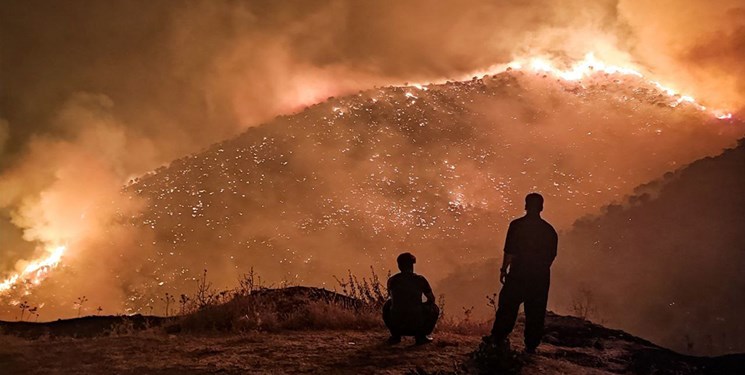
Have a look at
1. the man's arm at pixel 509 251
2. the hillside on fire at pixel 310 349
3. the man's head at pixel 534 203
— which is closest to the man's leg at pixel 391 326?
the hillside on fire at pixel 310 349

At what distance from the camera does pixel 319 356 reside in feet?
25.0

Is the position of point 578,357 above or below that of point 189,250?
below

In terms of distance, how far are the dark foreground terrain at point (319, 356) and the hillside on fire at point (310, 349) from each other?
1 cm

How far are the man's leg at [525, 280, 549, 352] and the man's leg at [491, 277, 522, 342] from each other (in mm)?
181

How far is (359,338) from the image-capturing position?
8.90 metres

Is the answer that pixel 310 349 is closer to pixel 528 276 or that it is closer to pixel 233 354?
pixel 233 354

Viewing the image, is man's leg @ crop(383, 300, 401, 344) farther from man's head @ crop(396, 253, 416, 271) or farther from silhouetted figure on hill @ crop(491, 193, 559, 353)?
silhouetted figure on hill @ crop(491, 193, 559, 353)

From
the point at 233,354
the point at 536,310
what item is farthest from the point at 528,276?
the point at 233,354

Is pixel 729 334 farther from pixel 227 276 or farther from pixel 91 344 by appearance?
pixel 227 276

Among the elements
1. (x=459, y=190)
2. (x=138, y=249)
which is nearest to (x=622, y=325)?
(x=459, y=190)

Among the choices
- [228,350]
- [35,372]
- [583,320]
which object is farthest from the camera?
[583,320]

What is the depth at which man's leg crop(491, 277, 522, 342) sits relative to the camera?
7.98 metres

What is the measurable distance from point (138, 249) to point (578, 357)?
84.2ft

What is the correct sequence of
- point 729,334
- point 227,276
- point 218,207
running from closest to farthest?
point 729,334 → point 227,276 → point 218,207
